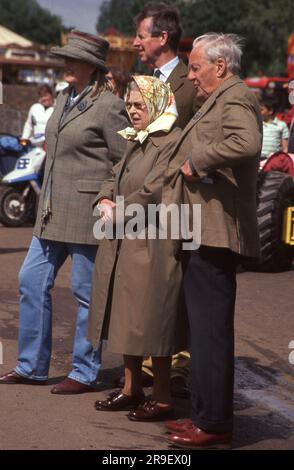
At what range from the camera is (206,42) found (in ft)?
18.1

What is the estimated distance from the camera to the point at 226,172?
544 centimetres

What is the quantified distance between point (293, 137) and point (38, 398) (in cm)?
467

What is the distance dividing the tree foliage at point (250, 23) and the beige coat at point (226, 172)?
49.0m

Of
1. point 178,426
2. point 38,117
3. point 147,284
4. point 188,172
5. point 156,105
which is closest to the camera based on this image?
point 188,172

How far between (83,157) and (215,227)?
136cm

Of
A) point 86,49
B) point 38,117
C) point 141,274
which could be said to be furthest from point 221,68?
point 38,117

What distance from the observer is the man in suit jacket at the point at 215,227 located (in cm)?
542

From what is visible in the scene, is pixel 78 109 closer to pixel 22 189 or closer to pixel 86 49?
pixel 86 49

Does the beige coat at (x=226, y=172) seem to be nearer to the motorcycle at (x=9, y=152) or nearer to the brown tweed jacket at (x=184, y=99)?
the brown tweed jacket at (x=184, y=99)

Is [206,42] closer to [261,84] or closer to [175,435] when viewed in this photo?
[175,435]

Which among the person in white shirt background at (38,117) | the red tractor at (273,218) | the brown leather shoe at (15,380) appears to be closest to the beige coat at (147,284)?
the brown leather shoe at (15,380)

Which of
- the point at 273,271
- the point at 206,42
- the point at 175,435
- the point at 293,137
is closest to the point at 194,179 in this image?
the point at 206,42

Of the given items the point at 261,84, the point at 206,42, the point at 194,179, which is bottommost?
the point at 194,179

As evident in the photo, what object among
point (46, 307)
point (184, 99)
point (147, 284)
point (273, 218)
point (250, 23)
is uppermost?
point (250, 23)
